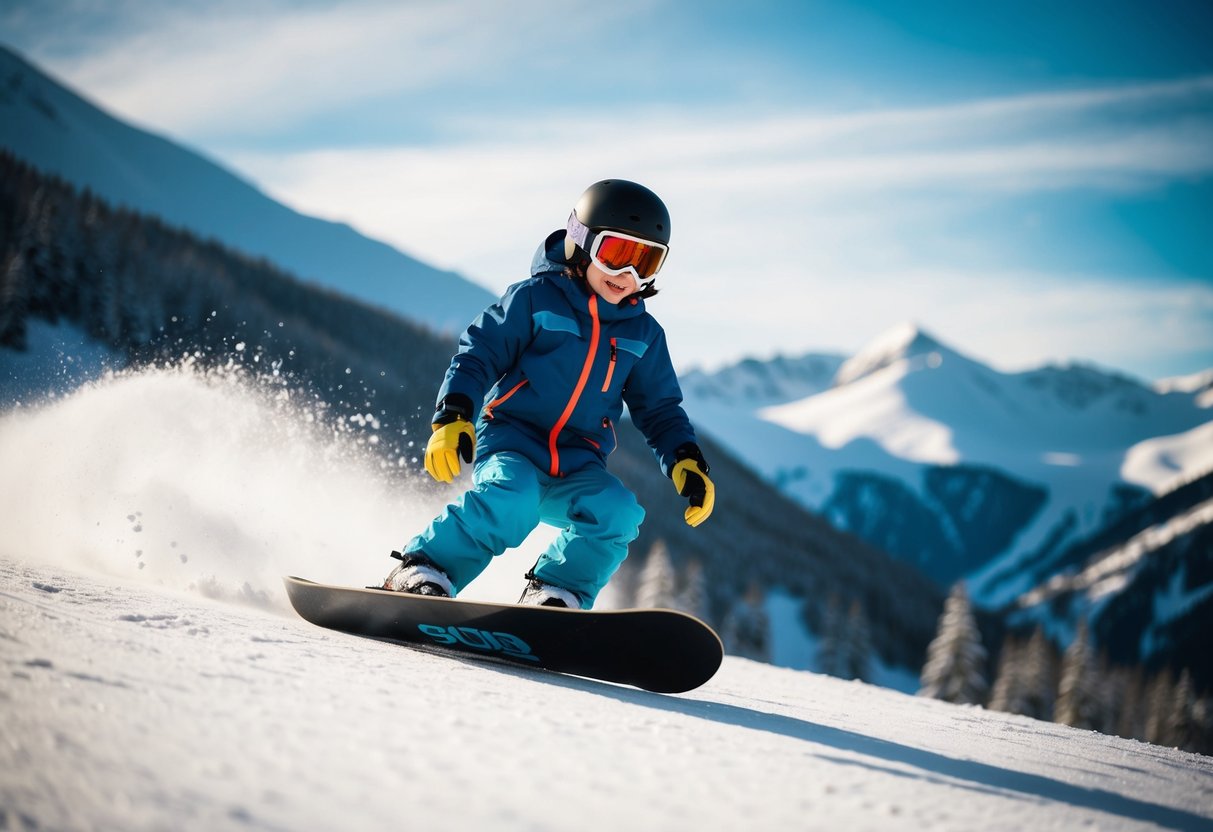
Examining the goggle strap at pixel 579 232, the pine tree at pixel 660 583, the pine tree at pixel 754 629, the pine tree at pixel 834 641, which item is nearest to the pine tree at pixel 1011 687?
the pine tree at pixel 834 641

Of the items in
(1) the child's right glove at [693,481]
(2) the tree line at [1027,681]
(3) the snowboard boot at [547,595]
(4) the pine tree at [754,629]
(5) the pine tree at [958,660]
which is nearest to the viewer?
(3) the snowboard boot at [547,595]

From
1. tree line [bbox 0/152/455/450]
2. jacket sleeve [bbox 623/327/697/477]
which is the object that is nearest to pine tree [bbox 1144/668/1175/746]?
tree line [bbox 0/152/455/450]

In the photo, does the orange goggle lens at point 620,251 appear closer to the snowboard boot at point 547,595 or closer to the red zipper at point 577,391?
the red zipper at point 577,391

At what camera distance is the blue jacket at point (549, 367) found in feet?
12.7

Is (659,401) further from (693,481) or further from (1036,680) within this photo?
(1036,680)

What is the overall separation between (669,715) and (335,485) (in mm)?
5179

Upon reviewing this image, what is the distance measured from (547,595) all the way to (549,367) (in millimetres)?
1155

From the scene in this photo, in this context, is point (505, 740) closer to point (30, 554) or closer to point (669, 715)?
point (669, 715)

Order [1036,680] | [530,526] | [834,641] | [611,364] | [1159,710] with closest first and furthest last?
[530,526] < [611,364] < [1036,680] < [834,641] < [1159,710]

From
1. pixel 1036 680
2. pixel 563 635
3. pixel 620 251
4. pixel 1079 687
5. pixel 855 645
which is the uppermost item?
pixel 620 251

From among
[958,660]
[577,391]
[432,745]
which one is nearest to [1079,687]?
[958,660]

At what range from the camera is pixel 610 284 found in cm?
401

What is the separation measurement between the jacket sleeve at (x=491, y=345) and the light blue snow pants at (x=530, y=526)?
40 cm

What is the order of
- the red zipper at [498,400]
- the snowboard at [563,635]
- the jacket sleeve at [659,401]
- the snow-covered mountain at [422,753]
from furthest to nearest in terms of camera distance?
the jacket sleeve at [659,401]
the red zipper at [498,400]
the snowboard at [563,635]
the snow-covered mountain at [422,753]
